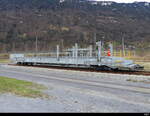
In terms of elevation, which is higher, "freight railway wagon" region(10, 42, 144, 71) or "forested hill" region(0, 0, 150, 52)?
"forested hill" region(0, 0, 150, 52)

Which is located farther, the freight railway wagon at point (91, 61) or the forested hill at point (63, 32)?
the forested hill at point (63, 32)

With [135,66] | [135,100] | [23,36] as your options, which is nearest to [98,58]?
[135,66]

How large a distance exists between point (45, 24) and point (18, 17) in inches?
1046

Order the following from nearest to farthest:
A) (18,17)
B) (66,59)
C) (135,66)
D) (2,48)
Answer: (135,66), (66,59), (2,48), (18,17)

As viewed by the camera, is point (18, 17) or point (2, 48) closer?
point (2, 48)

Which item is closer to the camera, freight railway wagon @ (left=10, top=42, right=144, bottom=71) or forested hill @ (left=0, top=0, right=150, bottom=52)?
freight railway wagon @ (left=10, top=42, right=144, bottom=71)

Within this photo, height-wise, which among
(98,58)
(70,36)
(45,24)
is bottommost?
(98,58)

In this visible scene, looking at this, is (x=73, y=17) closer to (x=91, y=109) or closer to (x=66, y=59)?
(x=66, y=59)

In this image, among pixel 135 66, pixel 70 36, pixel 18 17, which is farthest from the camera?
pixel 18 17

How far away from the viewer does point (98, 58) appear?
2327 cm

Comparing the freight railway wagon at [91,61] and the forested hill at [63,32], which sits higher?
the forested hill at [63,32]

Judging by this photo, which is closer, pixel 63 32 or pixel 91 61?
pixel 91 61

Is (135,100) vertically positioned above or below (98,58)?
below

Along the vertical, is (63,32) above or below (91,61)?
above
